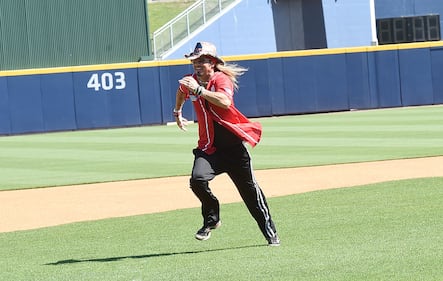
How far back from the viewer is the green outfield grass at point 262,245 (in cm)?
695

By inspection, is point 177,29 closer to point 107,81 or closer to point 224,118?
point 107,81

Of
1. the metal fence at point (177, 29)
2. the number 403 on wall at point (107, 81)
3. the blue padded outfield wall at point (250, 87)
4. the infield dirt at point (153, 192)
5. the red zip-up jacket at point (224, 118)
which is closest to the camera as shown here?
the red zip-up jacket at point (224, 118)

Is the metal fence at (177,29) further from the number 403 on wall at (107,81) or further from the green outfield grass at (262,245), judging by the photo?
the green outfield grass at (262,245)

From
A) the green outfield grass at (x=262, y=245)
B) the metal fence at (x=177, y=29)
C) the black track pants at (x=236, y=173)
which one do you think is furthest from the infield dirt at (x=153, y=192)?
the metal fence at (x=177, y=29)

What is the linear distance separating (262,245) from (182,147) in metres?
12.5

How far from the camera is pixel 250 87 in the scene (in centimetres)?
2970

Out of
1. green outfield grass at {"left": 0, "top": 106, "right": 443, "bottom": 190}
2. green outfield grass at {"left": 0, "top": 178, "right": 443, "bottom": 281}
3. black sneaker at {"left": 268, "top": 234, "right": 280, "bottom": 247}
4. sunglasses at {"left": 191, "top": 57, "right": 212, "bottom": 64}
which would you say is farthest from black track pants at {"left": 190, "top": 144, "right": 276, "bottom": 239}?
green outfield grass at {"left": 0, "top": 106, "right": 443, "bottom": 190}

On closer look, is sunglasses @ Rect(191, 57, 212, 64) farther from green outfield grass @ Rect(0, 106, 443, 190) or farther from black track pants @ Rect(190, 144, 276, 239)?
green outfield grass @ Rect(0, 106, 443, 190)

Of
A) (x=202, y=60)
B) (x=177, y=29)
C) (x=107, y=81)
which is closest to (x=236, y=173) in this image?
(x=202, y=60)

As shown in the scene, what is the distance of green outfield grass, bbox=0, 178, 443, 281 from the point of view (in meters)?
6.95

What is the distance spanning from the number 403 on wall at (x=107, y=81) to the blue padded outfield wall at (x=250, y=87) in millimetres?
29

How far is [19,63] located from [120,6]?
4.33m

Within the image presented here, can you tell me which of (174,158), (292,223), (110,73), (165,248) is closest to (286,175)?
(174,158)

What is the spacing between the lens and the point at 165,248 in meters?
8.74
